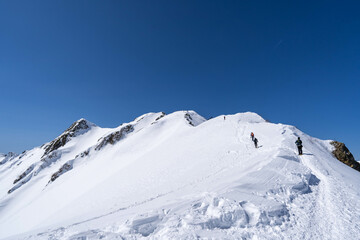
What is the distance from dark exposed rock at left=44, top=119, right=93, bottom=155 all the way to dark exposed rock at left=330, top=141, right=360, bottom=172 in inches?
4287

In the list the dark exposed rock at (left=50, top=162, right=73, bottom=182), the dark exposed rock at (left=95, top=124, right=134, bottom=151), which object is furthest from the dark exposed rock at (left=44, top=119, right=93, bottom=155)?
the dark exposed rock at (left=95, top=124, right=134, bottom=151)

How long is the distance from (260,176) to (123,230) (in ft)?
25.1

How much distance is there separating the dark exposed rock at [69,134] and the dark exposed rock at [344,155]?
357 feet

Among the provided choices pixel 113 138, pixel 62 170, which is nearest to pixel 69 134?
pixel 62 170

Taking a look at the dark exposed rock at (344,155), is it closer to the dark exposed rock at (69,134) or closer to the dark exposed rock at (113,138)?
the dark exposed rock at (113,138)

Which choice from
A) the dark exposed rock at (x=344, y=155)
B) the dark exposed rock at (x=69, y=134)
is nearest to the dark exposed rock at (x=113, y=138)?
the dark exposed rock at (x=69, y=134)

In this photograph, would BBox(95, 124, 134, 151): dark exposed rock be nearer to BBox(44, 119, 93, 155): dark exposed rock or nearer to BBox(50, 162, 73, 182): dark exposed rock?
BBox(50, 162, 73, 182): dark exposed rock

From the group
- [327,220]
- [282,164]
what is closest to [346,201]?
[327,220]

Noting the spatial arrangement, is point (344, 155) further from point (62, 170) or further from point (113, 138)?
point (62, 170)

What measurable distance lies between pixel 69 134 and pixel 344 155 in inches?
4489

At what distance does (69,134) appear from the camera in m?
95.8

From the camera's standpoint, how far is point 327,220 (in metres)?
5.93

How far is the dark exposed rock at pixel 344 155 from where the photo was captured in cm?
2478

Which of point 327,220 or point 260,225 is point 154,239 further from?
point 327,220
